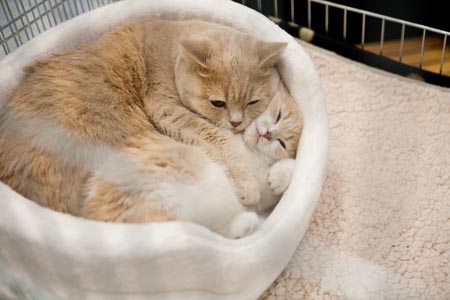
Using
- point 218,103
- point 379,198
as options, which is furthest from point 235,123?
point 379,198

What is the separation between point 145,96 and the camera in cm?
150

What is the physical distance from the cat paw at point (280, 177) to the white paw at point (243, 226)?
133 millimetres

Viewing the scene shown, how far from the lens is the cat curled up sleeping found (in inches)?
49.1

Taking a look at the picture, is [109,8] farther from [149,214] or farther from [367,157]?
[367,157]

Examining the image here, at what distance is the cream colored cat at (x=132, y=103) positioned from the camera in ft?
4.09

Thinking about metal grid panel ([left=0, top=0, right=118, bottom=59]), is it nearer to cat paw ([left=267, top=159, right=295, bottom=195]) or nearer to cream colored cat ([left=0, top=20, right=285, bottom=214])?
cream colored cat ([left=0, top=20, right=285, bottom=214])

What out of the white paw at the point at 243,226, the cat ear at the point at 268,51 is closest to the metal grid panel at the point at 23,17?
the cat ear at the point at 268,51

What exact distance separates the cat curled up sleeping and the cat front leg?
0.07 feet

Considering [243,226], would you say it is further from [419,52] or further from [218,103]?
[419,52]

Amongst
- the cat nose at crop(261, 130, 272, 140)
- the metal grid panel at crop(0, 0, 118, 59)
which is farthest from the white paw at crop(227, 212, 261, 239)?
the metal grid panel at crop(0, 0, 118, 59)

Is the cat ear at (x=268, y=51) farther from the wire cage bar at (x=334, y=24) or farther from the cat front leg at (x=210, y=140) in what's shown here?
the wire cage bar at (x=334, y=24)

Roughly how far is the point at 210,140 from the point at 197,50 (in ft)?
0.87

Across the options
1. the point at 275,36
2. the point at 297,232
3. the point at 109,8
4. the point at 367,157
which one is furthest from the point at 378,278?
the point at 109,8

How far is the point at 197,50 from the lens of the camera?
1.40m
